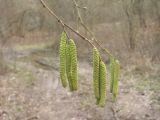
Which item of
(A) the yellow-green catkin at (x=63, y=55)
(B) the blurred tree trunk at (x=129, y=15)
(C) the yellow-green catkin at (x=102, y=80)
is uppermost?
(B) the blurred tree trunk at (x=129, y=15)

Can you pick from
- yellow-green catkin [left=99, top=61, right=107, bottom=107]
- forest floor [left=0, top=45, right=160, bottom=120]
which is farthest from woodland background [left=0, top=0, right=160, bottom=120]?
yellow-green catkin [left=99, top=61, right=107, bottom=107]

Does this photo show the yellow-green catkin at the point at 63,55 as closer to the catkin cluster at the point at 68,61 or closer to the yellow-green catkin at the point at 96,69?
the catkin cluster at the point at 68,61

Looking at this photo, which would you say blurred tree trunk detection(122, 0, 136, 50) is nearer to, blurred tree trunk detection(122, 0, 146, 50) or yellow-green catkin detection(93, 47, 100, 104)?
blurred tree trunk detection(122, 0, 146, 50)

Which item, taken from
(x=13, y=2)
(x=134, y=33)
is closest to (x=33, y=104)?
(x=13, y=2)

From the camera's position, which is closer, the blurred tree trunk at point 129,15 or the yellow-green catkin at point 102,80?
the yellow-green catkin at point 102,80

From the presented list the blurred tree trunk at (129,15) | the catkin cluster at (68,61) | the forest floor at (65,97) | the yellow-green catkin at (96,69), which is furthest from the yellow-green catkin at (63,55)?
the blurred tree trunk at (129,15)

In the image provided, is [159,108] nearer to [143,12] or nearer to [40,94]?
[40,94]

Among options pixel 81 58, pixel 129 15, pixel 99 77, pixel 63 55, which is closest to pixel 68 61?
pixel 63 55
